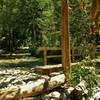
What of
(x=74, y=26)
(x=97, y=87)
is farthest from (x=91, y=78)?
(x=74, y=26)

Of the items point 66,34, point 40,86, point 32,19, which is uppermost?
point 32,19

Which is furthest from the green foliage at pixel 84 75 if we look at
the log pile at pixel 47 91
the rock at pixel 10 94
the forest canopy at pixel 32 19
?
the forest canopy at pixel 32 19

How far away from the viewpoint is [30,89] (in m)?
8.85

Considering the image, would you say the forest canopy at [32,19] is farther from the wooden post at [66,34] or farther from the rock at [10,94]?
the rock at [10,94]

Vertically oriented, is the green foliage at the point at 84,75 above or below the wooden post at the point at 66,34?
below

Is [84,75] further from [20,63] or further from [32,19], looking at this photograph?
[32,19]

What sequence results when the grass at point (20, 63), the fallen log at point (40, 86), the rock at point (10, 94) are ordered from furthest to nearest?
the grass at point (20, 63) → the fallen log at point (40, 86) → the rock at point (10, 94)

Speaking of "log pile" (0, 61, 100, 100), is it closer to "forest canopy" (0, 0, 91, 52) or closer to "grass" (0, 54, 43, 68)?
"grass" (0, 54, 43, 68)

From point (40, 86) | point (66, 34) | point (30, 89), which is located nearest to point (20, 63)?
point (66, 34)

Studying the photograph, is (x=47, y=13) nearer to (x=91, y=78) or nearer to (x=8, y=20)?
(x=8, y=20)

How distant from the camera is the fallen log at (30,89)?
791 centimetres

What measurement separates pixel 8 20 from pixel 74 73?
824 inches

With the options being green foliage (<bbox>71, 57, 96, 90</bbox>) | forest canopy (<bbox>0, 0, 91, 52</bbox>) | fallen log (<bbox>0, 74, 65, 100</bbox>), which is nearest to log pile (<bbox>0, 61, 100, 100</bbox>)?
fallen log (<bbox>0, 74, 65, 100</bbox>)

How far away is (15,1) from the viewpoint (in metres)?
31.6
